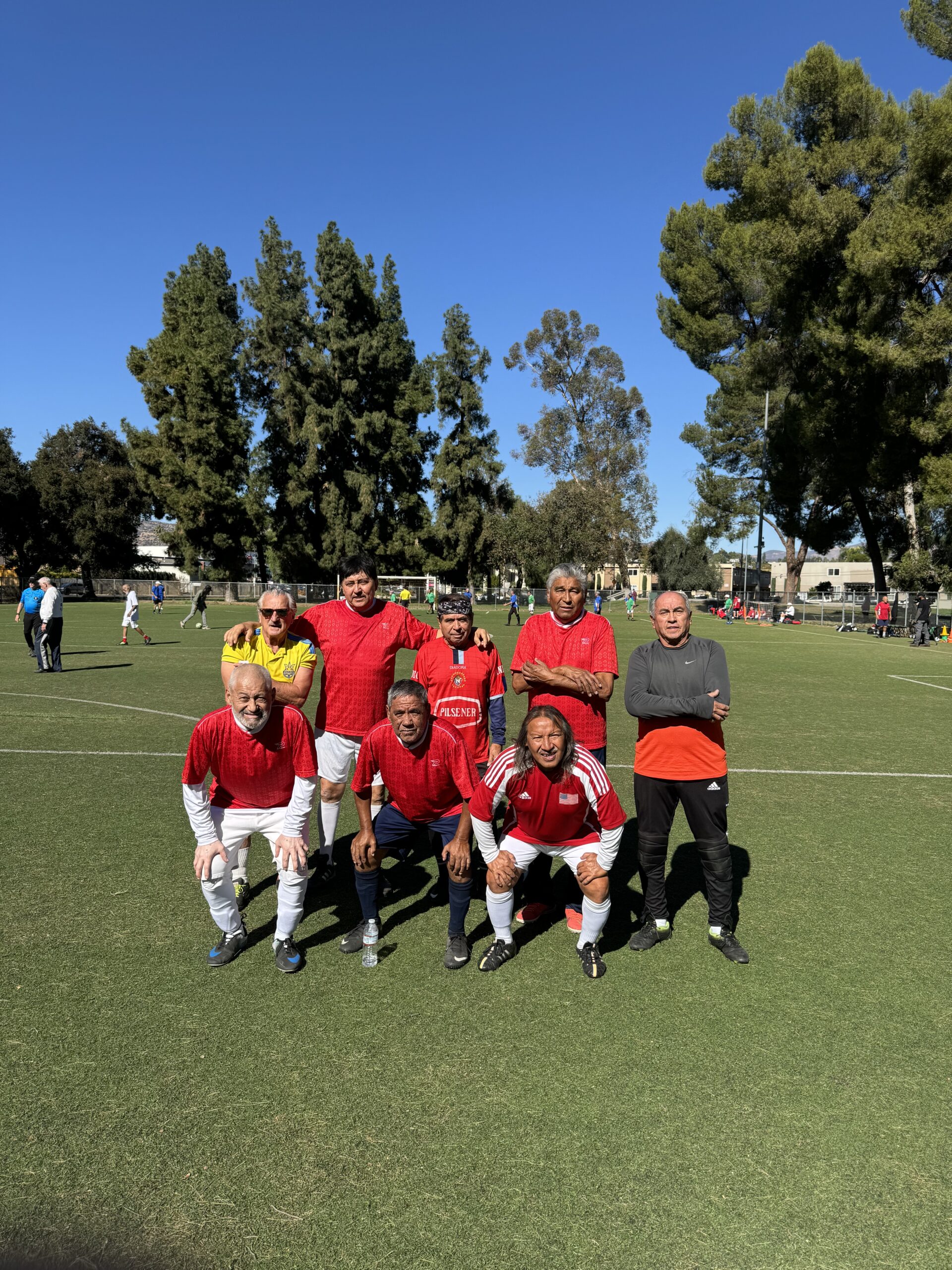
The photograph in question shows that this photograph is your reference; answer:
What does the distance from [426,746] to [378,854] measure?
25.1 inches

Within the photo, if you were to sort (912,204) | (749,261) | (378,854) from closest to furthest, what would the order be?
1. (378,854)
2. (912,204)
3. (749,261)

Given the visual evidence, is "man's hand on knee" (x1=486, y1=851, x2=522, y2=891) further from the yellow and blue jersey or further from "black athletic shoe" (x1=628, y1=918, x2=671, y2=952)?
the yellow and blue jersey

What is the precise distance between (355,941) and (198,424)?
54943 mm

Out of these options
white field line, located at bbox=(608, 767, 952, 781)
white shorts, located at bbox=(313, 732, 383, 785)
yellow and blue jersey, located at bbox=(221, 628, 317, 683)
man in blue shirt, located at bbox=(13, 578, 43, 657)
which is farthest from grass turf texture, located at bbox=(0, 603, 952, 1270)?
man in blue shirt, located at bbox=(13, 578, 43, 657)

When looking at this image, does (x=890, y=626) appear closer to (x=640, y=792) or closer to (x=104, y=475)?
(x=640, y=792)

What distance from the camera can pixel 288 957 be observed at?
410 centimetres

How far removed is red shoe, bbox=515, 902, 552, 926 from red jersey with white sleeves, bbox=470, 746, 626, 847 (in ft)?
2.68

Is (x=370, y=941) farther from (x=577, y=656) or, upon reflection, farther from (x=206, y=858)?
(x=577, y=656)

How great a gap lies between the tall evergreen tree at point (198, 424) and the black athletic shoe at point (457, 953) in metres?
53.2

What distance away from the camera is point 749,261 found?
41344 mm

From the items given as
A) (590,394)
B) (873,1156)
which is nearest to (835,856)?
(873,1156)

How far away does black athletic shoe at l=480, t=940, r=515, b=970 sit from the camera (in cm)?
414

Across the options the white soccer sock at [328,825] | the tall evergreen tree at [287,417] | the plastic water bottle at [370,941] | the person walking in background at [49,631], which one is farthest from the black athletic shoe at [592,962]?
the tall evergreen tree at [287,417]

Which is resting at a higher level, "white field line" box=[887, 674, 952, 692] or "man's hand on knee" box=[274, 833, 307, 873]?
"man's hand on knee" box=[274, 833, 307, 873]
